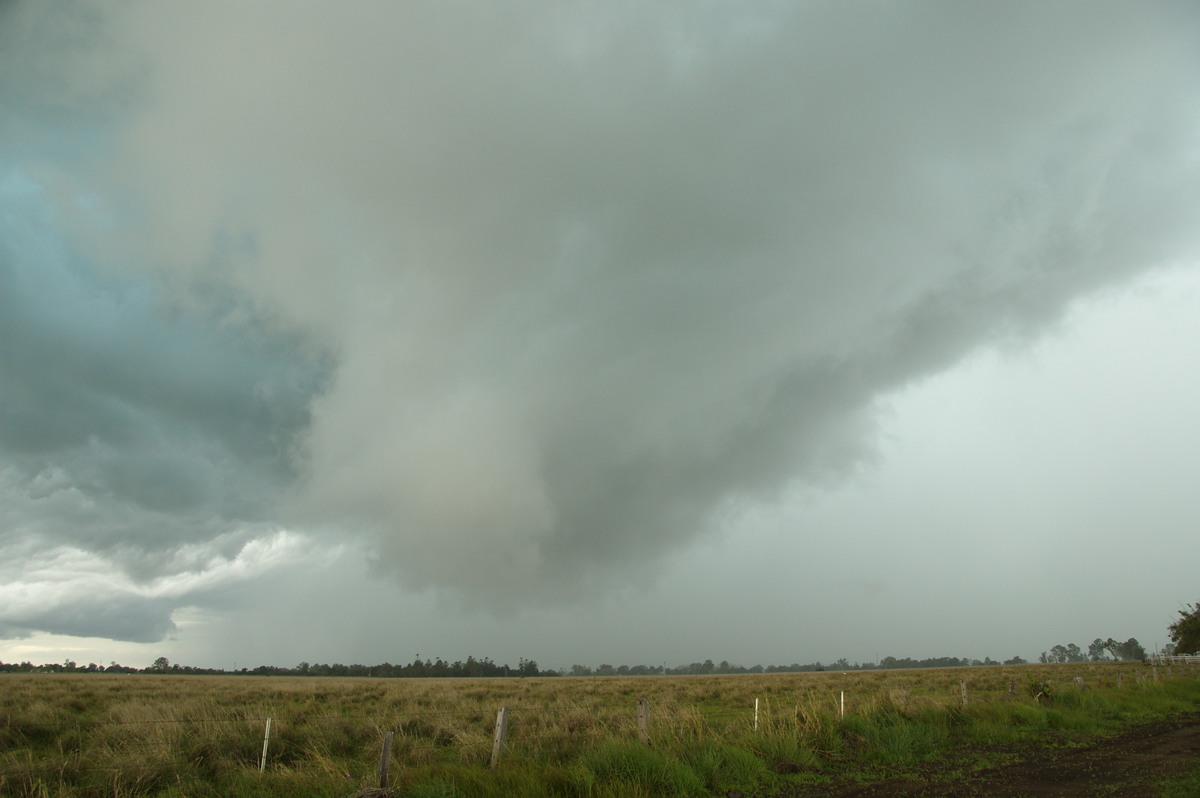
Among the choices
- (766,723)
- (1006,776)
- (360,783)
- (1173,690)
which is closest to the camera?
(360,783)

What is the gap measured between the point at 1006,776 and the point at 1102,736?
369 inches

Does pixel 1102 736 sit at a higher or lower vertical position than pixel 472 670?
higher

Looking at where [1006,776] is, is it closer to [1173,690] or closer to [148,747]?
[148,747]

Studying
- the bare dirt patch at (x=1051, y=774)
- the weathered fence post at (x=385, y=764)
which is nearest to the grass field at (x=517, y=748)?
the weathered fence post at (x=385, y=764)

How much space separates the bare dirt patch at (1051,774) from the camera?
36.8 feet

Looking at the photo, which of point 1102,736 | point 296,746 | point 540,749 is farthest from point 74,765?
point 1102,736

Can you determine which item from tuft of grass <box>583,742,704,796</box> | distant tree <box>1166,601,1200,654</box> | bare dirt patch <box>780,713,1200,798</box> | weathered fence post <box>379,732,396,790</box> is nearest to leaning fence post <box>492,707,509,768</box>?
tuft of grass <box>583,742,704,796</box>

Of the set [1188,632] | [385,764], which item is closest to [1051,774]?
[385,764]

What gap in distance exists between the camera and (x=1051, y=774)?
12.9 m

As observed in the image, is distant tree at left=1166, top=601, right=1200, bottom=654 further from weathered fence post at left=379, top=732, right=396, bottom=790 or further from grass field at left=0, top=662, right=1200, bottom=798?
weathered fence post at left=379, top=732, right=396, bottom=790

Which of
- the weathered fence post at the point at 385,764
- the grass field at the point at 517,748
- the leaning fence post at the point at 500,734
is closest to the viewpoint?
the weathered fence post at the point at 385,764

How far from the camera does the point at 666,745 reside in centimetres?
1316

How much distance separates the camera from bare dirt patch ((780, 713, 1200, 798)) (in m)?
11.2

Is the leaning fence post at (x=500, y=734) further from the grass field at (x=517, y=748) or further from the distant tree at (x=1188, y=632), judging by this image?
the distant tree at (x=1188, y=632)
